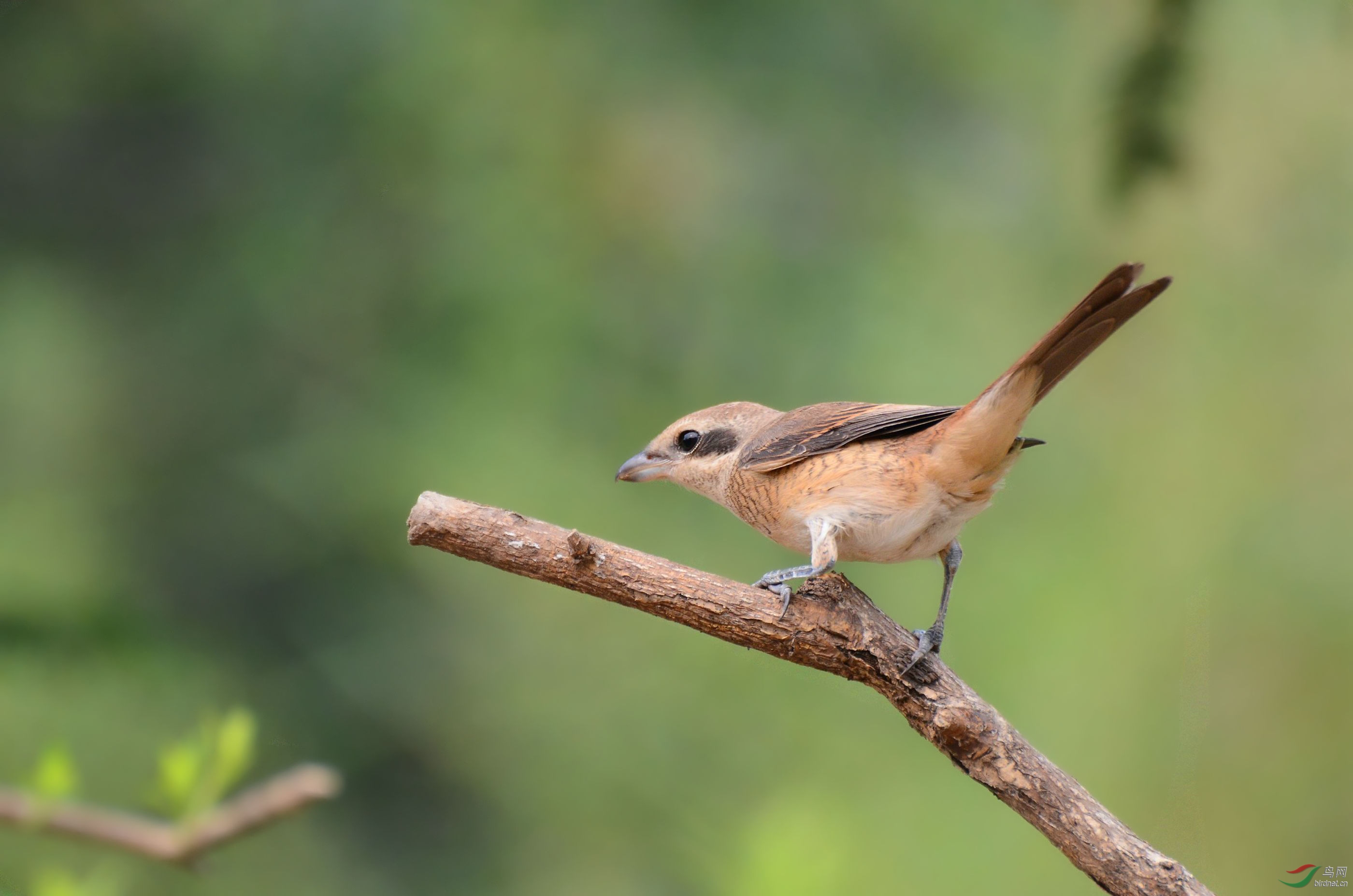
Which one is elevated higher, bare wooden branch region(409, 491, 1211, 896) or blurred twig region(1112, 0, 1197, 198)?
blurred twig region(1112, 0, 1197, 198)

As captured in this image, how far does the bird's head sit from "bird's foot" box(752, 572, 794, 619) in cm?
54

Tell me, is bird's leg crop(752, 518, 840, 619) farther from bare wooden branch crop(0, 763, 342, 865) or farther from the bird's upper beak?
bare wooden branch crop(0, 763, 342, 865)

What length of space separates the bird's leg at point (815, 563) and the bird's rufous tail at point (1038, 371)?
268 mm

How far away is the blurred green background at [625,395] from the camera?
3.01m

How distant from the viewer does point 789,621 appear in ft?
5.41

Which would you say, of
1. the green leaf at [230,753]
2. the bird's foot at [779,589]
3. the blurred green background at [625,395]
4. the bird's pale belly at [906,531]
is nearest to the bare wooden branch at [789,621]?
the bird's foot at [779,589]

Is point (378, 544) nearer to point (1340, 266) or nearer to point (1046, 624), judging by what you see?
point (1046, 624)

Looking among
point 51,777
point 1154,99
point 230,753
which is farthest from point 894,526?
point 51,777

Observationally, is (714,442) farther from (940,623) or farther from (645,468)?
(940,623)

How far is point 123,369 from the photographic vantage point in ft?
10.1

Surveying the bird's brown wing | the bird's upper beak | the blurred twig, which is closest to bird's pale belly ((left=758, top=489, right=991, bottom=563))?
the bird's brown wing

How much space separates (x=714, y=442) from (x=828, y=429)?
348 mm

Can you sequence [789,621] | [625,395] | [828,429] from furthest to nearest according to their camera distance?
[625,395], [828,429], [789,621]

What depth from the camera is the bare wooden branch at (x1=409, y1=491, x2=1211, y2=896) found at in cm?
159
